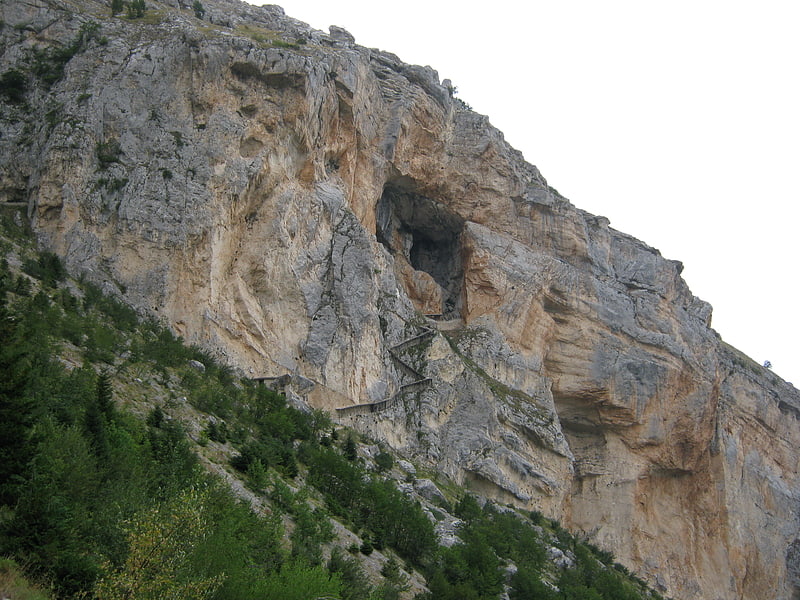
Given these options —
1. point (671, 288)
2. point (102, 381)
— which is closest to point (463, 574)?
point (102, 381)

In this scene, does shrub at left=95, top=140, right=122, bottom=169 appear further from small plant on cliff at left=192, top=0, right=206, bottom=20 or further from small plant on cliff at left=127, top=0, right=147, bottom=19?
small plant on cliff at left=192, top=0, right=206, bottom=20

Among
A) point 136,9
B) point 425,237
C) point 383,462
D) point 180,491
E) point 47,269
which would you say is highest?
point 425,237

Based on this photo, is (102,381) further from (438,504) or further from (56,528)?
(438,504)

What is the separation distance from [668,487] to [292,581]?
44307 millimetres

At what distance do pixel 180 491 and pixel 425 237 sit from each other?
40.8 meters

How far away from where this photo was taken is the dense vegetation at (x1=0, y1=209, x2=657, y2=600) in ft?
43.8

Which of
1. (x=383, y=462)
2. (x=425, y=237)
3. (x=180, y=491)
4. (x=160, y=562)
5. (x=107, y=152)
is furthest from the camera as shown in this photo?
(x=425, y=237)

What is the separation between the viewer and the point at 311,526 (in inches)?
816

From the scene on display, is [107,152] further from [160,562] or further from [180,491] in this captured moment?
[160,562]

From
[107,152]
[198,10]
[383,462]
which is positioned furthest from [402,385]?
[198,10]

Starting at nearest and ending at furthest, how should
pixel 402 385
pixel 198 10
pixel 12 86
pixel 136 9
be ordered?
pixel 12 86 → pixel 402 385 → pixel 136 9 → pixel 198 10

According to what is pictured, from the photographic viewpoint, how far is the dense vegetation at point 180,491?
1336cm

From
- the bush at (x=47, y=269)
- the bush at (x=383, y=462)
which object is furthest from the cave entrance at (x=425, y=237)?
the bush at (x=47, y=269)

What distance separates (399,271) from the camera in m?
51.6
